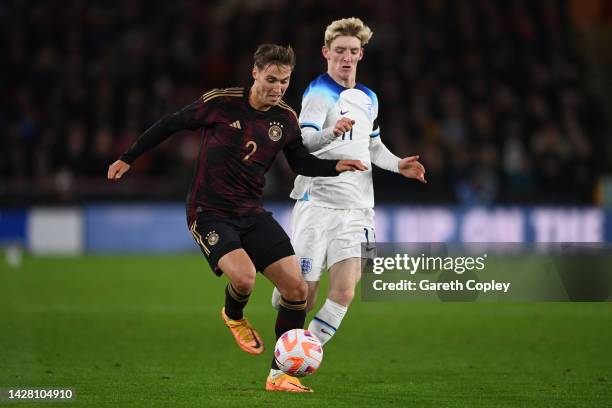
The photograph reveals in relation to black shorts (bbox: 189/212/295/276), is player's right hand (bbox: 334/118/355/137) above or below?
above

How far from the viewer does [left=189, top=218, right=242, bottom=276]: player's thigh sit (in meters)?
6.96

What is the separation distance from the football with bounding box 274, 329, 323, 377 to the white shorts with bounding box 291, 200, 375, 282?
0.79m

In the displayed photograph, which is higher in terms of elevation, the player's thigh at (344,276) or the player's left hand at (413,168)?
the player's left hand at (413,168)

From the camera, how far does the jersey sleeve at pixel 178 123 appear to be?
7.16 m

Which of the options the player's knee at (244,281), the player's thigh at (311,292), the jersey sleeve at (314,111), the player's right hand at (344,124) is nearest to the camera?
the player's right hand at (344,124)

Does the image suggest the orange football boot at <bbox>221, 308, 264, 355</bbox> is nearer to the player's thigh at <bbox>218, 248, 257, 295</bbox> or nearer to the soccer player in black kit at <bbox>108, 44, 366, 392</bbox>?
the soccer player in black kit at <bbox>108, 44, 366, 392</bbox>

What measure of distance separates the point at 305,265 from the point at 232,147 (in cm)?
104

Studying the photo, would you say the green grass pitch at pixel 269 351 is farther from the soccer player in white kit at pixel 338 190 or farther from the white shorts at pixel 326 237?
the white shorts at pixel 326 237

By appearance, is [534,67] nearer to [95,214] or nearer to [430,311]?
[95,214]

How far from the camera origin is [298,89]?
819 inches

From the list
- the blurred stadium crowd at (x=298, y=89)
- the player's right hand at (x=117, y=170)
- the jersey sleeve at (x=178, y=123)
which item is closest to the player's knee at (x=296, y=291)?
the jersey sleeve at (x=178, y=123)

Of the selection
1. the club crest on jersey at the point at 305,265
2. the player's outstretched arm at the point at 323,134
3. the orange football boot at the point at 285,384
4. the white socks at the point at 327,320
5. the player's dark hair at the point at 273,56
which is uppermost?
the player's dark hair at the point at 273,56

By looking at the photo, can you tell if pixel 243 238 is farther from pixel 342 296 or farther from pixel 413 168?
pixel 413 168

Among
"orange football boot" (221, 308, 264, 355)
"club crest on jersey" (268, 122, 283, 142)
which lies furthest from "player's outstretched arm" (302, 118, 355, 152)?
"orange football boot" (221, 308, 264, 355)
